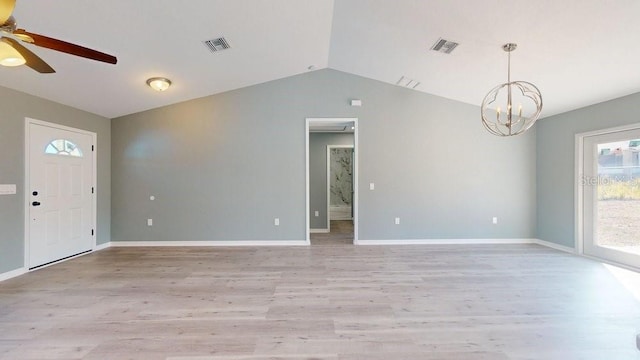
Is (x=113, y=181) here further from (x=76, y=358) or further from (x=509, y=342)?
(x=509, y=342)

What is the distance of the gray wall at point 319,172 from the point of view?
6.76m

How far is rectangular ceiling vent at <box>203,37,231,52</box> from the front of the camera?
11.6ft

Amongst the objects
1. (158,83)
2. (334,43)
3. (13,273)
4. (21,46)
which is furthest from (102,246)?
(334,43)

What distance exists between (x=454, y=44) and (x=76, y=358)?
4680 mm

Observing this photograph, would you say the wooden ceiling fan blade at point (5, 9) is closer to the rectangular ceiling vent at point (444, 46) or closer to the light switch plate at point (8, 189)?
the light switch plate at point (8, 189)

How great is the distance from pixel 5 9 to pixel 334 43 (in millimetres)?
3452

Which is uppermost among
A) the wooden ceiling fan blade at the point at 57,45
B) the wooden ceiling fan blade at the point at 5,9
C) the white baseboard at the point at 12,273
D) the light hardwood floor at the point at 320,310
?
the wooden ceiling fan blade at the point at 5,9

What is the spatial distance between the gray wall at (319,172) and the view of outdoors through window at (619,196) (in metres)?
4.44

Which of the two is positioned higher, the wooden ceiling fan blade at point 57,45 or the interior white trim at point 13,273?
the wooden ceiling fan blade at point 57,45

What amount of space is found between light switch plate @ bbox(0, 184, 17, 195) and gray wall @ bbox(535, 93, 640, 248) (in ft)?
25.9

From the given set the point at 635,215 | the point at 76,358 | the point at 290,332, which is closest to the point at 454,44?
the point at 635,215

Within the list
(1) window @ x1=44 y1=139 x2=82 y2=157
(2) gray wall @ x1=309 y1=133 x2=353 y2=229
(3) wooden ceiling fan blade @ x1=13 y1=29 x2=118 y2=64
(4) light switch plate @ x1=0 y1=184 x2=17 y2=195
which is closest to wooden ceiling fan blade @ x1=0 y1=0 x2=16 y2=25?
(3) wooden ceiling fan blade @ x1=13 y1=29 x2=118 y2=64

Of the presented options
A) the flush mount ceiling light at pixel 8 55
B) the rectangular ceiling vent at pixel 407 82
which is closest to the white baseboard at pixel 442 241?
the rectangular ceiling vent at pixel 407 82

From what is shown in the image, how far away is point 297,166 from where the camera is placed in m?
5.18
